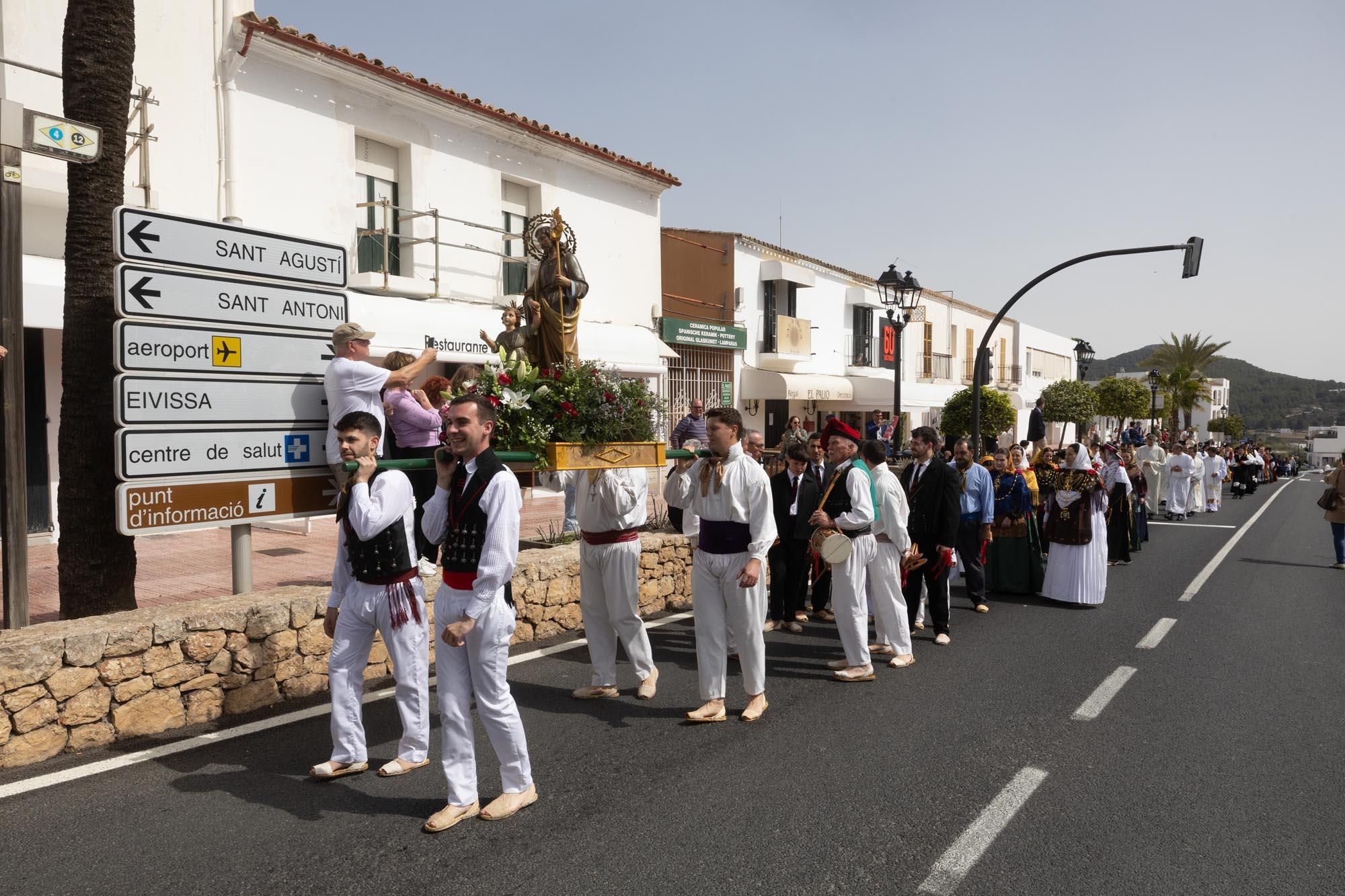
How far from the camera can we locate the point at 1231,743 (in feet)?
17.4

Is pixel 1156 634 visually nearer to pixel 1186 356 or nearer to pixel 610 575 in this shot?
pixel 610 575

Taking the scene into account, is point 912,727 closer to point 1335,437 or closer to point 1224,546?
point 1224,546

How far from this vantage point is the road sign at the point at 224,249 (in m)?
5.27

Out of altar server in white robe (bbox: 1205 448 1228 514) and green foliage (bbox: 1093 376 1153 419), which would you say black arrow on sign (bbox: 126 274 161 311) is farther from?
green foliage (bbox: 1093 376 1153 419)

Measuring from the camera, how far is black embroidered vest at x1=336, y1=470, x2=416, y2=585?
4484 millimetres

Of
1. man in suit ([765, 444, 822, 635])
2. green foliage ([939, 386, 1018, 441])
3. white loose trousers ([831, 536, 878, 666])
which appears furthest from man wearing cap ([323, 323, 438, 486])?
green foliage ([939, 386, 1018, 441])

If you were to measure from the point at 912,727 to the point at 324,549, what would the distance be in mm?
6989

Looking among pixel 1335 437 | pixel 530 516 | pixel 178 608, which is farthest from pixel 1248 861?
pixel 1335 437

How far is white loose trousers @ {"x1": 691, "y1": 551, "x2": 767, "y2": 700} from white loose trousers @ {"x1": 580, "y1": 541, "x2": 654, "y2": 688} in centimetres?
50

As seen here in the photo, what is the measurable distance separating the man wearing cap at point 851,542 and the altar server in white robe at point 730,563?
1113mm

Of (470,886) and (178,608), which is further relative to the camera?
(178,608)

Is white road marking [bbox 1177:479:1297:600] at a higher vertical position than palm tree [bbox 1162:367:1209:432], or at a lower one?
lower

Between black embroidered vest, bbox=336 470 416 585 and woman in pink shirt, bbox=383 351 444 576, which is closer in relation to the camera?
black embroidered vest, bbox=336 470 416 585

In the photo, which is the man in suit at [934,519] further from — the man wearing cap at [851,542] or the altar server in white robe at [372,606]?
the altar server in white robe at [372,606]
